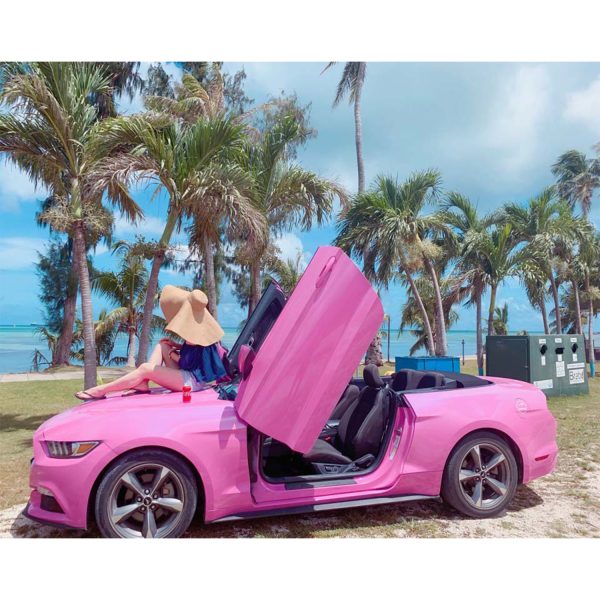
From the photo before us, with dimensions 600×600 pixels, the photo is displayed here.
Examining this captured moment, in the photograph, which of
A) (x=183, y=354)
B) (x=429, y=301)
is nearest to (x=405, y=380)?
(x=183, y=354)

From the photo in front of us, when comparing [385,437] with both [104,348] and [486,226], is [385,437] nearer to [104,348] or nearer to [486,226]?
[486,226]

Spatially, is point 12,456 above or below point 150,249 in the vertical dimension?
below

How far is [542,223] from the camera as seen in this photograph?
18578 mm

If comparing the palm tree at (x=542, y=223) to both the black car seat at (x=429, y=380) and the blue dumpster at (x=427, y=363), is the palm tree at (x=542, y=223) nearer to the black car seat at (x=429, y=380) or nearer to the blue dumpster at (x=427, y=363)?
the blue dumpster at (x=427, y=363)

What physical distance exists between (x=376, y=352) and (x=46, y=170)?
10.6 m

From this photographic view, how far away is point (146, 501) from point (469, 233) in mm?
16440

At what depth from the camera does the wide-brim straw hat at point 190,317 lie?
4164 mm

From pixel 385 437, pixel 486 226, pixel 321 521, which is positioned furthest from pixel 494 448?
pixel 486 226

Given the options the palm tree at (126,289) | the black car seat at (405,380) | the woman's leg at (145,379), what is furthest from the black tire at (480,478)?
the palm tree at (126,289)

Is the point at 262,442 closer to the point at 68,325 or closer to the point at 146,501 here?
the point at 146,501

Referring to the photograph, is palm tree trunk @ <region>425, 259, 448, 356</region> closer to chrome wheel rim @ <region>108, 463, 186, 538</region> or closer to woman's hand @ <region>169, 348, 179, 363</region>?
woman's hand @ <region>169, 348, 179, 363</region>

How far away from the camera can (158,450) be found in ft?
11.1

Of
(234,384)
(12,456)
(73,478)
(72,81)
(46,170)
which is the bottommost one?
(12,456)

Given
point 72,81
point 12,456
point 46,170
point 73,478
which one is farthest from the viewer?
point 46,170
